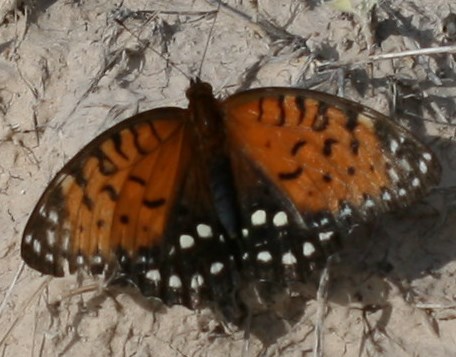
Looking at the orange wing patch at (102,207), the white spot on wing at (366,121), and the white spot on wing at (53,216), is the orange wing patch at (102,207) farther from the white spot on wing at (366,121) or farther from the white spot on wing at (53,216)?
the white spot on wing at (366,121)

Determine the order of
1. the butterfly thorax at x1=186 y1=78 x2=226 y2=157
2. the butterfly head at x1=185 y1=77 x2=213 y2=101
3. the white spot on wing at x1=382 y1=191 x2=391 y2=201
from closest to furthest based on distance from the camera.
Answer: the white spot on wing at x1=382 y1=191 x2=391 y2=201
the butterfly thorax at x1=186 y1=78 x2=226 y2=157
the butterfly head at x1=185 y1=77 x2=213 y2=101

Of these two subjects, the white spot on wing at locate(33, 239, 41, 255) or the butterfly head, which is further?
the butterfly head

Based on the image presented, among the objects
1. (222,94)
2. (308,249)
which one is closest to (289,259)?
(308,249)

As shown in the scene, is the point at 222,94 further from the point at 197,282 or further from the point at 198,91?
the point at 197,282

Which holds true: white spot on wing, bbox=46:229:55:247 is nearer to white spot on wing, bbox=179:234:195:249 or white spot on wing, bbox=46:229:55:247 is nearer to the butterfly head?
white spot on wing, bbox=179:234:195:249

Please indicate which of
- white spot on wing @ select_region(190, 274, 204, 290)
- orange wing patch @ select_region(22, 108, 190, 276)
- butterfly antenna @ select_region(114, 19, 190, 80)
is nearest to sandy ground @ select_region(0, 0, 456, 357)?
butterfly antenna @ select_region(114, 19, 190, 80)

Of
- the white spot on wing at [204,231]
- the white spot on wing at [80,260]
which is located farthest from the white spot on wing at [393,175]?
the white spot on wing at [80,260]
